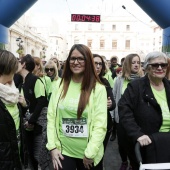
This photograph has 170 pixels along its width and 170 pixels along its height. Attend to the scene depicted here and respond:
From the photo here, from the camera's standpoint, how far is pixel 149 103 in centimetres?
245

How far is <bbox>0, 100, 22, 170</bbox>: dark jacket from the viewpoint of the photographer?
220 centimetres

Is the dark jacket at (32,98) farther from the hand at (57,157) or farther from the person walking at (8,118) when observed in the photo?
the hand at (57,157)

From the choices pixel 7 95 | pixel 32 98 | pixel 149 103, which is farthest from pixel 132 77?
pixel 7 95

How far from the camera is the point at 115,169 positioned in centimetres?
420

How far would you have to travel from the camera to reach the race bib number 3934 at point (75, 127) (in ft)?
7.84

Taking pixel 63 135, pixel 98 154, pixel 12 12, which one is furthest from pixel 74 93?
pixel 12 12

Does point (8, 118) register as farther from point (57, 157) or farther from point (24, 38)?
point (24, 38)

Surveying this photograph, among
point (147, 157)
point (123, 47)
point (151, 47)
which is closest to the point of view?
point (147, 157)

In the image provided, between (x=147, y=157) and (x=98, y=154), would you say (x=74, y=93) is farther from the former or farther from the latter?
(x=147, y=157)

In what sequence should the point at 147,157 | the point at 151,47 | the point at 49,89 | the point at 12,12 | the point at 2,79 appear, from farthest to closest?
the point at 151,47 → the point at 12,12 → the point at 49,89 → the point at 2,79 → the point at 147,157

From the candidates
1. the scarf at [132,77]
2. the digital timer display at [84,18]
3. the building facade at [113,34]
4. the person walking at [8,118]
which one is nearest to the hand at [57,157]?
the person walking at [8,118]

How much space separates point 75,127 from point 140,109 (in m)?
0.60

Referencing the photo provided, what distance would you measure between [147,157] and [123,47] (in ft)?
222

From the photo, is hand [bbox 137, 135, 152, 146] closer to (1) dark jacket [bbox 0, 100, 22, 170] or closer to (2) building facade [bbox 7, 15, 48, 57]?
(1) dark jacket [bbox 0, 100, 22, 170]
